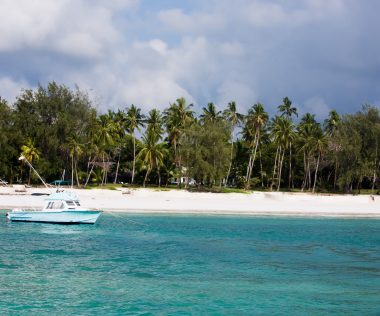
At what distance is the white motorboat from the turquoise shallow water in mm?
926

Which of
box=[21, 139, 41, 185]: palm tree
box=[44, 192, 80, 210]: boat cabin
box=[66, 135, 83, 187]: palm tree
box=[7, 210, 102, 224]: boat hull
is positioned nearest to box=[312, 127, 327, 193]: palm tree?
box=[66, 135, 83, 187]: palm tree

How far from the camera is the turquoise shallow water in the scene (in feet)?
61.1

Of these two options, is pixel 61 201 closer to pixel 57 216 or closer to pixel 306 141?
pixel 57 216

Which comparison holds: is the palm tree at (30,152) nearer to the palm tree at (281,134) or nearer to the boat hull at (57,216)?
the boat hull at (57,216)

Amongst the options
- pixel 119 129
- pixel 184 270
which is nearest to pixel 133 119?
pixel 119 129

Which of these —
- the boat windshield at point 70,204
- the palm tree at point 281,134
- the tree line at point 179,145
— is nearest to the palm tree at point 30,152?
the tree line at point 179,145

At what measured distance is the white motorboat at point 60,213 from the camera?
43500 mm

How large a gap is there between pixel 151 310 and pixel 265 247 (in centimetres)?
1731

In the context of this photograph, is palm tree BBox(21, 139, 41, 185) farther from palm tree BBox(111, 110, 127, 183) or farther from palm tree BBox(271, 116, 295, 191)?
palm tree BBox(271, 116, 295, 191)

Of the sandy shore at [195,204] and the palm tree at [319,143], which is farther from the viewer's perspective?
the palm tree at [319,143]

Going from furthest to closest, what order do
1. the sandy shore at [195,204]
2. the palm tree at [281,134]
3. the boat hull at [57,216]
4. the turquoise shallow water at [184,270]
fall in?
the palm tree at [281,134]
the sandy shore at [195,204]
the boat hull at [57,216]
the turquoise shallow water at [184,270]

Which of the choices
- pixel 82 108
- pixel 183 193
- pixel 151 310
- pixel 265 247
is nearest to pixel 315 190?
pixel 183 193

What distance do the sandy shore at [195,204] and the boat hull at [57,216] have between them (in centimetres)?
1124

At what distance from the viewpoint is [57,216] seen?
43.7 meters
